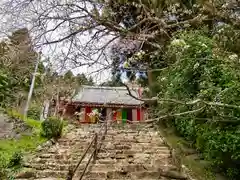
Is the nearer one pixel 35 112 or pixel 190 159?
pixel 190 159

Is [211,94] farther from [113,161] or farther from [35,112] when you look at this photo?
[35,112]

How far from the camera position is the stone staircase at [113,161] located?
20.3ft

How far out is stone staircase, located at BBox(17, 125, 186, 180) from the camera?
620cm

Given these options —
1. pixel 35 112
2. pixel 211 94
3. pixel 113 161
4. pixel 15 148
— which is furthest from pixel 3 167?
pixel 35 112

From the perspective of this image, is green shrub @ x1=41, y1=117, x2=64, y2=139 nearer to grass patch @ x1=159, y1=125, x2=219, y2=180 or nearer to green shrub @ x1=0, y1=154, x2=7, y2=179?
green shrub @ x1=0, y1=154, x2=7, y2=179

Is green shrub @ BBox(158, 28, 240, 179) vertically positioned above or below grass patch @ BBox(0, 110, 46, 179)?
above

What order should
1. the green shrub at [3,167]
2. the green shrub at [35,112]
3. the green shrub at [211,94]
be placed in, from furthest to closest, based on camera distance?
the green shrub at [35,112], the green shrub at [3,167], the green shrub at [211,94]

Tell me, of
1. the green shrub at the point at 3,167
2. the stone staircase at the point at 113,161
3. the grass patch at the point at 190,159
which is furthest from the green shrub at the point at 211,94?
the green shrub at the point at 3,167

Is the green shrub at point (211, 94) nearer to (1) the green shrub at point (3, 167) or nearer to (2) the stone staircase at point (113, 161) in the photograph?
(2) the stone staircase at point (113, 161)

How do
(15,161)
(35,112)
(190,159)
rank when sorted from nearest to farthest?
(190,159)
(15,161)
(35,112)

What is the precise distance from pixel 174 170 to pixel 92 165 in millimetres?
1719

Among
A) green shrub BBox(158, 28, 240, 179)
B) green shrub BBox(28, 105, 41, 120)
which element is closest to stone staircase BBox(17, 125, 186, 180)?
green shrub BBox(158, 28, 240, 179)

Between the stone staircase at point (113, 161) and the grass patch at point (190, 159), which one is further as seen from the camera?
the stone staircase at point (113, 161)

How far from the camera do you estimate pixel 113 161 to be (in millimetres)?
7152
